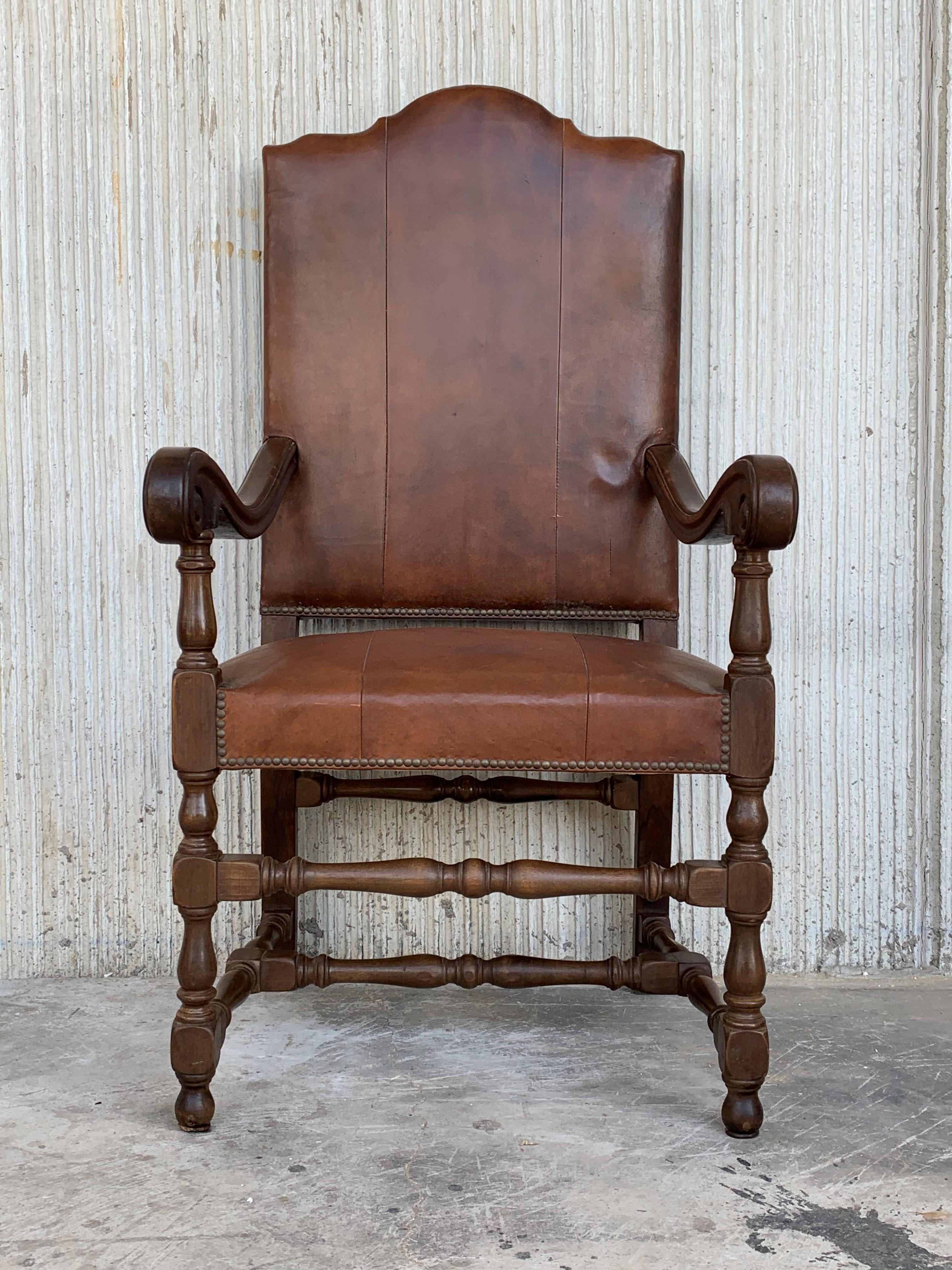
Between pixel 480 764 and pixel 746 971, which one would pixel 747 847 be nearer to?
pixel 746 971

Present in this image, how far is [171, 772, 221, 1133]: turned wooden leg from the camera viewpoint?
1400 millimetres

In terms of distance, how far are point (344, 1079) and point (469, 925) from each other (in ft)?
1.68

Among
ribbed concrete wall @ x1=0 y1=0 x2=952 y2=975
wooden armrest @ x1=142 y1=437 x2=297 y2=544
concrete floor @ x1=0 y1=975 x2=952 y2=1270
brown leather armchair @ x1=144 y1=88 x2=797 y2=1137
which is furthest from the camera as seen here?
ribbed concrete wall @ x1=0 y1=0 x2=952 y2=975

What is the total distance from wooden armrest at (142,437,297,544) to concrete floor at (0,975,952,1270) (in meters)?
0.76

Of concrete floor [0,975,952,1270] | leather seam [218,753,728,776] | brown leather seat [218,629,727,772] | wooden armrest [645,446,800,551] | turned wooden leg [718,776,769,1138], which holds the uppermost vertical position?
wooden armrest [645,446,800,551]

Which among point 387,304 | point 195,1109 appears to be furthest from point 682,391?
point 195,1109

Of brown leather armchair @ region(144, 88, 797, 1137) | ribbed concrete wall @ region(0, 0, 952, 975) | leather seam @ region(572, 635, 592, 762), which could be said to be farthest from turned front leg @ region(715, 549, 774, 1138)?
ribbed concrete wall @ region(0, 0, 952, 975)

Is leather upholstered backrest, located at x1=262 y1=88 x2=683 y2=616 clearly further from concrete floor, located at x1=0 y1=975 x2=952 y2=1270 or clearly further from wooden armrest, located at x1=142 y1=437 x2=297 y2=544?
concrete floor, located at x1=0 y1=975 x2=952 y2=1270

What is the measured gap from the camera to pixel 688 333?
2.00 meters

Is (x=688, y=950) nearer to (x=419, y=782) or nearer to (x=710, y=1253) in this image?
(x=419, y=782)

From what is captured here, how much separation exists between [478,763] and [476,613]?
1.52 ft

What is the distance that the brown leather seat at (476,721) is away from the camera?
137 centimetres

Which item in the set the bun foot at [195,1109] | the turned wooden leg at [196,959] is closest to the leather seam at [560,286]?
the turned wooden leg at [196,959]

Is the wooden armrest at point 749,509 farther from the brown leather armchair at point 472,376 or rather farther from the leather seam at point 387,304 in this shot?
the leather seam at point 387,304
